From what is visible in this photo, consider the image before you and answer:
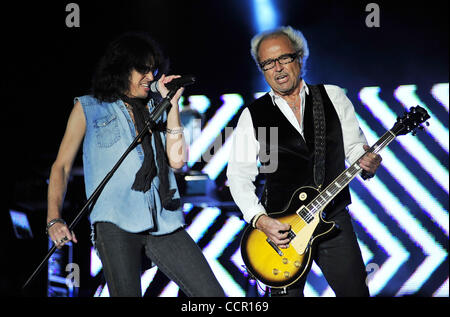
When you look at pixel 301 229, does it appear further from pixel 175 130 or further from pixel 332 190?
pixel 175 130

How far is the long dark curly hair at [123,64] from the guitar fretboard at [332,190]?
961mm

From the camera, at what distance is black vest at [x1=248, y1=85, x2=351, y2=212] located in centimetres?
267

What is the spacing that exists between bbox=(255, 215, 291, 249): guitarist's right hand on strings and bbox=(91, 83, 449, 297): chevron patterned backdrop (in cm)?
179

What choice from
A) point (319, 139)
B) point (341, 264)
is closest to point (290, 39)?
point (319, 139)

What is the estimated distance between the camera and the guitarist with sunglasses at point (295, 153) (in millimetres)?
2570

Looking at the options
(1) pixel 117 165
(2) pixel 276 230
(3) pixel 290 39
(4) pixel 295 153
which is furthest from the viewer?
(3) pixel 290 39

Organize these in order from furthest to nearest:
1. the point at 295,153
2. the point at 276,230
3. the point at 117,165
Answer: the point at 295,153 → the point at 276,230 → the point at 117,165

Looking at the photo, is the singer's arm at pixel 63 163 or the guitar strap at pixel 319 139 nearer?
the singer's arm at pixel 63 163

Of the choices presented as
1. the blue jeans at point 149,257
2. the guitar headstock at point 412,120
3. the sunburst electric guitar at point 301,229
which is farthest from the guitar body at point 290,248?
the guitar headstock at point 412,120

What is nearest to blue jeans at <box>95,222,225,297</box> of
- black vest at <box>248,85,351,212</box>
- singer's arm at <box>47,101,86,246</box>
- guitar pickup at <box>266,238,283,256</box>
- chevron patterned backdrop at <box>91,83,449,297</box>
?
singer's arm at <box>47,101,86,246</box>

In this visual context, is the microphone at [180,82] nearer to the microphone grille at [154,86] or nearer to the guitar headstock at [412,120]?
the microphone grille at [154,86]

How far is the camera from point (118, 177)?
2.34 m

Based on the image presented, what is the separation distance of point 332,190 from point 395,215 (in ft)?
7.17

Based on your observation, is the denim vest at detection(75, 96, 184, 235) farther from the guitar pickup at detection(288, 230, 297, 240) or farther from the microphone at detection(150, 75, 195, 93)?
the guitar pickup at detection(288, 230, 297, 240)
